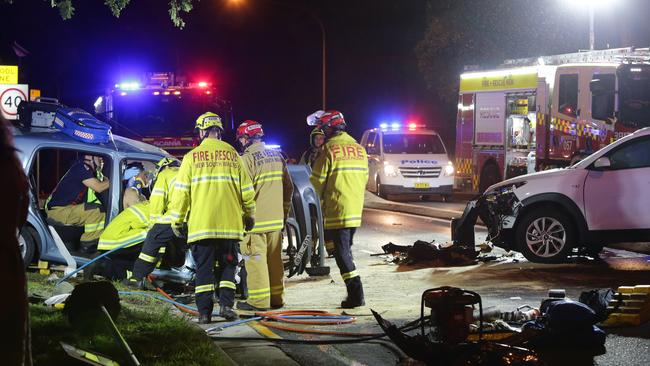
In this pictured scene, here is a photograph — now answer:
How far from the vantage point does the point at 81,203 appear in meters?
9.66

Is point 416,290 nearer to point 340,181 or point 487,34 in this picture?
point 340,181

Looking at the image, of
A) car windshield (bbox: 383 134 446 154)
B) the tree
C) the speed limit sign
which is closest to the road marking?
the tree

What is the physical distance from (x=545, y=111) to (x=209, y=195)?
12.8m

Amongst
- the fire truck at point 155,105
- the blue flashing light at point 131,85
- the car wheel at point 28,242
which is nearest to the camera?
the car wheel at point 28,242

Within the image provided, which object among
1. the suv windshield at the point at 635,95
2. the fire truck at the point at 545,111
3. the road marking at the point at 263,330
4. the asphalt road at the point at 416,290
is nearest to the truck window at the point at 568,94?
the fire truck at the point at 545,111

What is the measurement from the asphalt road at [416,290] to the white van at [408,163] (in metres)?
8.11

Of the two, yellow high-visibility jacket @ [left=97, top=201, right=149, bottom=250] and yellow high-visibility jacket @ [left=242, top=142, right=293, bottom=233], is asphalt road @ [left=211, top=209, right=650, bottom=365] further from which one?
yellow high-visibility jacket @ [left=97, top=201, right=149, bottom=250]

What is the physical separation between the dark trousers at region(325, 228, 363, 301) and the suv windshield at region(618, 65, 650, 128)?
983cm

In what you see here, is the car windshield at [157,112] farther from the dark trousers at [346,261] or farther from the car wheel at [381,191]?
the dark trousers at [346,261]

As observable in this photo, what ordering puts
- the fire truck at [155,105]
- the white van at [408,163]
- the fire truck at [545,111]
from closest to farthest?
the fire truck at [545,111]
the fire truck at [155,105]
the white van at [408,163]

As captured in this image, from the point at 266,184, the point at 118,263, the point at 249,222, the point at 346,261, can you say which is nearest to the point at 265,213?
the point at 266,184

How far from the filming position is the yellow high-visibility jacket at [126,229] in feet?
28.7

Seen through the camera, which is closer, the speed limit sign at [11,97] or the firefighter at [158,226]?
the firefighter at [158,226]

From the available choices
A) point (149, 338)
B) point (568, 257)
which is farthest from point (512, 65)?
point (149, 338)
